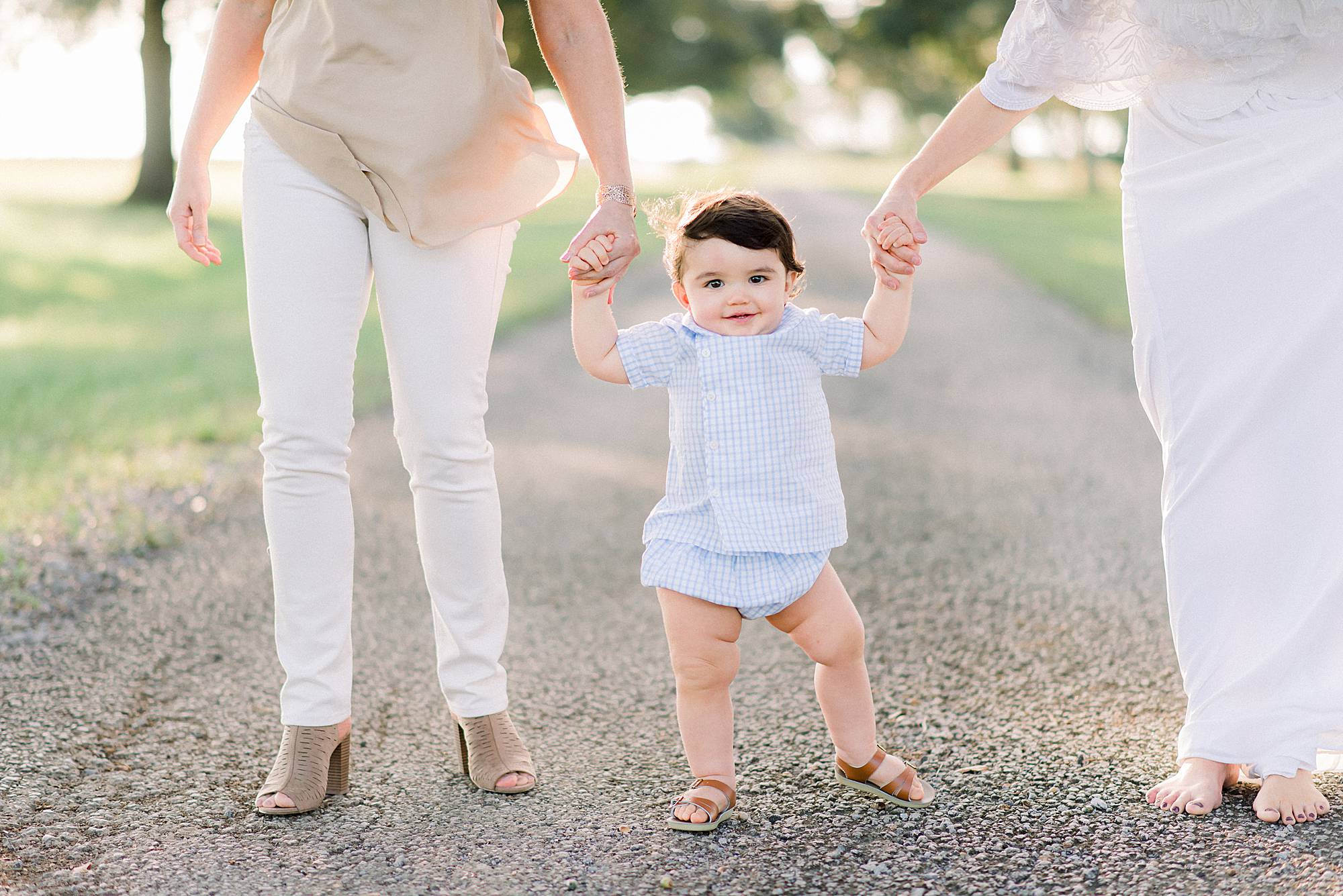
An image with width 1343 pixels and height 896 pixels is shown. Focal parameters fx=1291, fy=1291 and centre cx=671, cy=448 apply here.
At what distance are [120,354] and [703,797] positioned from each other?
849 centimetres

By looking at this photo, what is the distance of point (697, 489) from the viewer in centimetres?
266

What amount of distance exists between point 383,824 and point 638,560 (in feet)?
7.56

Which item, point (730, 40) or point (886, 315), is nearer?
point (886, 315)

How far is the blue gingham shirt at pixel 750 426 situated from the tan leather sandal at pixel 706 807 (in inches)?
19.6

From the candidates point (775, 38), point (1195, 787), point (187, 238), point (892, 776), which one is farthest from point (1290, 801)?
point (775, 38)

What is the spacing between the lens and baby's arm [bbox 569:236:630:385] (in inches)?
102

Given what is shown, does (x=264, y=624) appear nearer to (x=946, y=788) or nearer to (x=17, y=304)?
(x=946, y=788)

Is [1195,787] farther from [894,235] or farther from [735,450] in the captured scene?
[894,235]

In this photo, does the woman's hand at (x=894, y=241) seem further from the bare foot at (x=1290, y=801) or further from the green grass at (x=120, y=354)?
the green grass at (x=120, y=354)

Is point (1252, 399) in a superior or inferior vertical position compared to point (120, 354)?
superior

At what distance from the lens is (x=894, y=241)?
2549 mm

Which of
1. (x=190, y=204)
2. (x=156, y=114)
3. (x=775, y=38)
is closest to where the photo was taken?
(x=190, y=204)

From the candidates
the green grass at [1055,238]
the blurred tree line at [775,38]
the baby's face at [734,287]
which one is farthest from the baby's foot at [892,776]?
the blurred tree line at [775,38]

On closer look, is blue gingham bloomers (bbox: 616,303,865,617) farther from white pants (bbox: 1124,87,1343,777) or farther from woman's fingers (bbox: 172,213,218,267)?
woman's fingers (bbox: 172,213,218,267)
